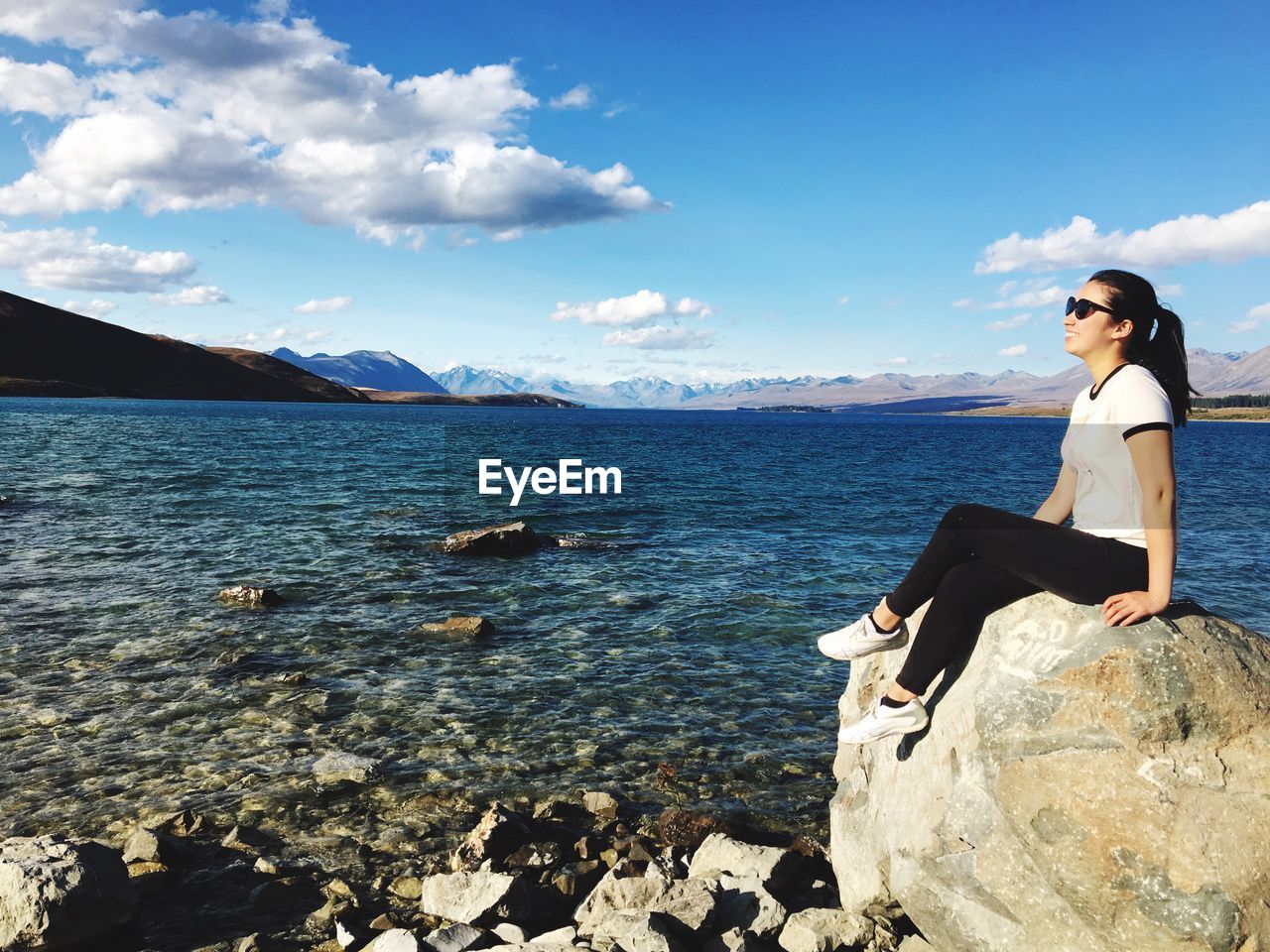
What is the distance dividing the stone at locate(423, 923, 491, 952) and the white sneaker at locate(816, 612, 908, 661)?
4.04 m

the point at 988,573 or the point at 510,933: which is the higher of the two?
the point at 988,573

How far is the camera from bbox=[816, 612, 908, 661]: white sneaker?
7281mm

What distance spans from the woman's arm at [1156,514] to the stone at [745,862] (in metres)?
4.36

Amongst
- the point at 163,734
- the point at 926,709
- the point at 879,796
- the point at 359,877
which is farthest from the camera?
the point at 163,734

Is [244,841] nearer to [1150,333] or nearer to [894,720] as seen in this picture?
[894,720]

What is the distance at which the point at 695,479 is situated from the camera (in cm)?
5838

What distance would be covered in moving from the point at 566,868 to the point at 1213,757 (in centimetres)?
632

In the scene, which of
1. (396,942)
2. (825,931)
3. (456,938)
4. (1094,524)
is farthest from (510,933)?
(1094,524)

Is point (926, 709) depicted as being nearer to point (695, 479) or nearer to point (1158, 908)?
point (1158, 908)

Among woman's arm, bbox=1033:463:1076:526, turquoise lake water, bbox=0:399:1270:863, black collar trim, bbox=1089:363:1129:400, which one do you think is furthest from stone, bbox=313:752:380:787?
black collar trim, bbox=1089:363:1129:400

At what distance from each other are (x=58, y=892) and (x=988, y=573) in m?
8.44

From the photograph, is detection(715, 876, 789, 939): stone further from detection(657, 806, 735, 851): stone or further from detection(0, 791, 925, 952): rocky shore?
detection(657, 806, 735, 851): stone

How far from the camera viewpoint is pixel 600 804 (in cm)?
1008

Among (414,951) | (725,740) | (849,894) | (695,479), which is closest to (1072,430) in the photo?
(849,894)
